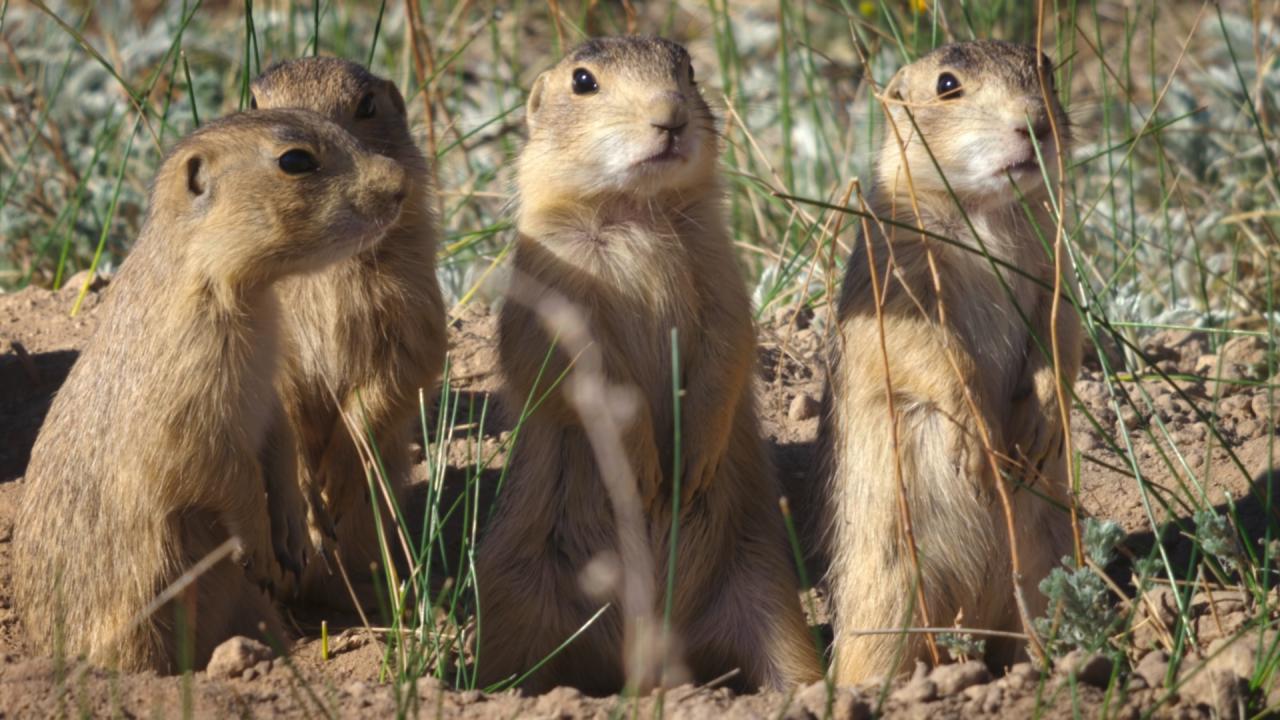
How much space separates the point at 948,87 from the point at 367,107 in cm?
194

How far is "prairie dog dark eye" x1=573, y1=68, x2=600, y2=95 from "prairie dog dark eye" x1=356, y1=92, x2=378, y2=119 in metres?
0.84

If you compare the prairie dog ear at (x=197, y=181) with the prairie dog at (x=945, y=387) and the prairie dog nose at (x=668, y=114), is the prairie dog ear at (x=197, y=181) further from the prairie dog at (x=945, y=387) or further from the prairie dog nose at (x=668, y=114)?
the prairie dog at (x=945, y=387)

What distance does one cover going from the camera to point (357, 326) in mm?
5188

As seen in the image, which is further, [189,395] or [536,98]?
[536,98]

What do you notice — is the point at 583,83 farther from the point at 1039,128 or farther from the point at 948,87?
the point at 1039,128

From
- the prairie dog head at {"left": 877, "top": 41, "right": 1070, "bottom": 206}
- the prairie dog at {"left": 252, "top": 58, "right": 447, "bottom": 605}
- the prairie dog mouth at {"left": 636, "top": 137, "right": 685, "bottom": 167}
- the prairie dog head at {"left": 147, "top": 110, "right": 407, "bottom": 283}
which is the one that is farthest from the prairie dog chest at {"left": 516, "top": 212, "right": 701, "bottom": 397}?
the prairie dog head at {"left": 877, "top": 41, "right": 1070, "bottom": 206}

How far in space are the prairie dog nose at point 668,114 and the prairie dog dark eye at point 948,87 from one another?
81 cm

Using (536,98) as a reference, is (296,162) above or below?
below

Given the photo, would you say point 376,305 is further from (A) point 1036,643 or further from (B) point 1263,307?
(B) point 1263,307

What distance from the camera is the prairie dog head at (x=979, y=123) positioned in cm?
463

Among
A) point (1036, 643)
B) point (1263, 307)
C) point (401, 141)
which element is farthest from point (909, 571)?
point (1263, 307)

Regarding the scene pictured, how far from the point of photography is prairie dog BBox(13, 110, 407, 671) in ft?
14.6

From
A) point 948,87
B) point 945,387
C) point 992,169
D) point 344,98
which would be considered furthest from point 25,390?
point 992,169

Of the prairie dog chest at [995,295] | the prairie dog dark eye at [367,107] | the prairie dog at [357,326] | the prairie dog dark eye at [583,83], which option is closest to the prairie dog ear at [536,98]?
the prairie dog dark eye at [583,83]
